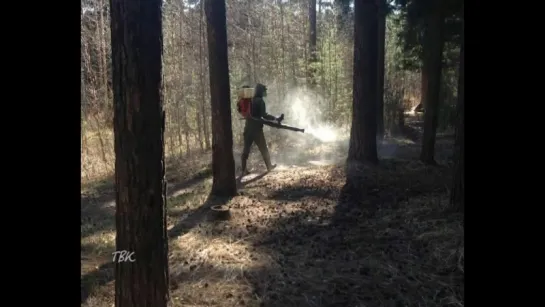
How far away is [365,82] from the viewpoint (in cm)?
1159

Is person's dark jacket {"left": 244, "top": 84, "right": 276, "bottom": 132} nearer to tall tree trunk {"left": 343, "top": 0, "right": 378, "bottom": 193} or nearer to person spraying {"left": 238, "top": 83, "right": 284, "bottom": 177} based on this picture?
person spraying {"left": 238, "top": 83, "right": 284, "bottom": 177}

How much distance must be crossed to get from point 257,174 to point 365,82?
3391 mm

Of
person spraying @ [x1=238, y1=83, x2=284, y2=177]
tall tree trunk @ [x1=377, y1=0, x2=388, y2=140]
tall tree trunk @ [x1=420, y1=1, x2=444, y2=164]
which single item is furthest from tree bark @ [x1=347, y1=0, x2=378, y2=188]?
tall tree trunk @ [x1=377, y1=0, x2=388, y2=140]

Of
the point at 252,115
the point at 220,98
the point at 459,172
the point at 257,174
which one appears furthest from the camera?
the point at 257,174

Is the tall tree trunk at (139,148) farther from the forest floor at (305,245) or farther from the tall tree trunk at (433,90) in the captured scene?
the tall tree trunk at (433,90)

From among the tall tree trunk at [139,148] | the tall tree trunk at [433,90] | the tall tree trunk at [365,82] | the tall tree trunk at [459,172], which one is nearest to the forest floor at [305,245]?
the tall tree trunk at [459,172]

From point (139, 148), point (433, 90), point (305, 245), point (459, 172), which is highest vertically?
point (433, 90)

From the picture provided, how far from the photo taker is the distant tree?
8.70 meters

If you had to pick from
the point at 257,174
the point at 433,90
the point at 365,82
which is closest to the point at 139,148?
the point at 257,174

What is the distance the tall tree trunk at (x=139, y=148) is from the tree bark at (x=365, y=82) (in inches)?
325

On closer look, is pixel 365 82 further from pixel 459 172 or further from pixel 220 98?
pixel 459 172

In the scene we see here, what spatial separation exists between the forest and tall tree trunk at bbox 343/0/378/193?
0.03 metres
